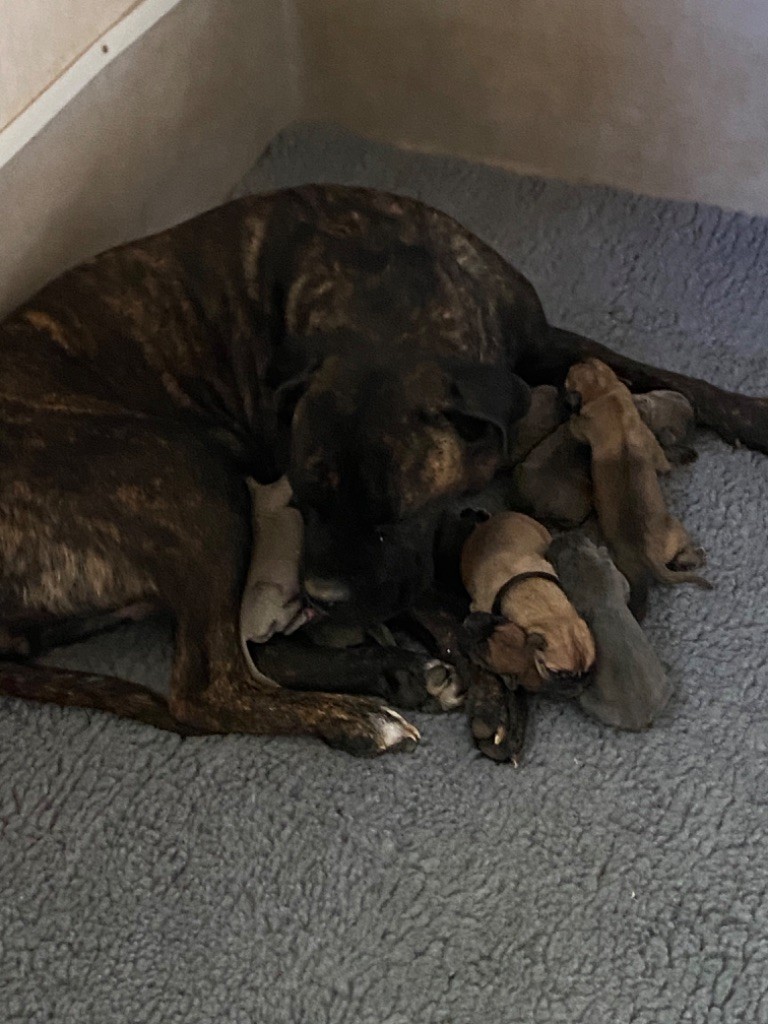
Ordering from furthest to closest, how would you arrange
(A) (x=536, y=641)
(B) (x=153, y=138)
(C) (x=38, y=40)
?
(B) (x=153, y=138) < (C) (x=38, y=40) < (A) (x=536, y=641)

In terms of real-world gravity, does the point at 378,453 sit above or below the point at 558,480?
above

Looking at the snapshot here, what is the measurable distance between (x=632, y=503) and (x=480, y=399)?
0.37m

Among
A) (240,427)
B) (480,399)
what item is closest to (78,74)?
(240,427)

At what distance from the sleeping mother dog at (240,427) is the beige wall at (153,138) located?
0.69 feet

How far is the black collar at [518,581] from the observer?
171 cm

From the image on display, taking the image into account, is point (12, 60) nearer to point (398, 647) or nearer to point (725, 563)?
point (398, 647)

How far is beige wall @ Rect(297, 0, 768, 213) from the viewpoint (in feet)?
8.05

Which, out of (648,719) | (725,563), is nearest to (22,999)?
(648,719)

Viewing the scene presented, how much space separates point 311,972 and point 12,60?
167 cm

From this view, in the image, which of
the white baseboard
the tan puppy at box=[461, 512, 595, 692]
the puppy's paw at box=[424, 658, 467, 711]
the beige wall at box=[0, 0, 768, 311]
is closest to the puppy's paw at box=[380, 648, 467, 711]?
the puppy's paw at box=[424, 658, 467, 711]

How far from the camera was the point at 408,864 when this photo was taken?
1659 millimetres

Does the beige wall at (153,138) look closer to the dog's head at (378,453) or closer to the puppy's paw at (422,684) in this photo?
the dog's head at (378,453)

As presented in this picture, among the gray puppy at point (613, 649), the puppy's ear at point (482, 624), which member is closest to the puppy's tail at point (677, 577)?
the gray puppy at point (613, 649)

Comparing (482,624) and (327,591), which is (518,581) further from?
(327,591)
